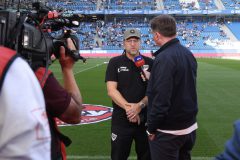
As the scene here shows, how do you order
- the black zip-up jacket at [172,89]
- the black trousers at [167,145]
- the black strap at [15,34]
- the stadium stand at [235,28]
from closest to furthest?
the black strap at [15,34], the black zip-up jacket at [172,89], the black trousers at [167,145], the stadium stand at [235,28]

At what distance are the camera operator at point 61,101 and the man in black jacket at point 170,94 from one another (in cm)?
120

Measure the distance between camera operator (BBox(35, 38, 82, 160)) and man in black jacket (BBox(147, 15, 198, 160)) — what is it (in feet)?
3.95

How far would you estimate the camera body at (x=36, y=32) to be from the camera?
1345mm

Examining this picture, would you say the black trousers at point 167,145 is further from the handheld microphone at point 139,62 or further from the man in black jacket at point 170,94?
the handheld microphone at point 139,62

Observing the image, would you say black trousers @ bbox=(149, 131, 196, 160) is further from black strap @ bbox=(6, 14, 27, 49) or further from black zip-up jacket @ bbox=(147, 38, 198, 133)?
black strap @ bbox=(6, 14, 27, 49)

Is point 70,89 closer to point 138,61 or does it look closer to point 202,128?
point 138,61

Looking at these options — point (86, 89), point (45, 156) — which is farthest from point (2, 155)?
point (86, 89)

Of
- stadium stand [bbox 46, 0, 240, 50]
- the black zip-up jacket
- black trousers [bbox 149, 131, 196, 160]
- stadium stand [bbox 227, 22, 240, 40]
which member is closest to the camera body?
the black zip-up jacket

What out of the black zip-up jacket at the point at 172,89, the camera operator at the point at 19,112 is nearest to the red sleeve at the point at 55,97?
the camera operator at the point at 19,112

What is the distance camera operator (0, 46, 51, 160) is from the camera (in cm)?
104

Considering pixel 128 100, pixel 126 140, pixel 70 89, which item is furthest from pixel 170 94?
pixel 70 89

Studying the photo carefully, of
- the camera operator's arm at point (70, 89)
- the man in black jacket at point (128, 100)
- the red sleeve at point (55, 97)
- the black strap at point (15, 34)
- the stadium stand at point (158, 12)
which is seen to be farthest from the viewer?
the stadium stand at point (158, 12)

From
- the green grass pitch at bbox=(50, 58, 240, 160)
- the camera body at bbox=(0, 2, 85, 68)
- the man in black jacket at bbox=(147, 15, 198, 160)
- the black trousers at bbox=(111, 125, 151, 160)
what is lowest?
the green grass pitch at bbox=(50, 58, 240, 160)

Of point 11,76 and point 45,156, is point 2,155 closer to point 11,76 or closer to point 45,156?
point 45,156
